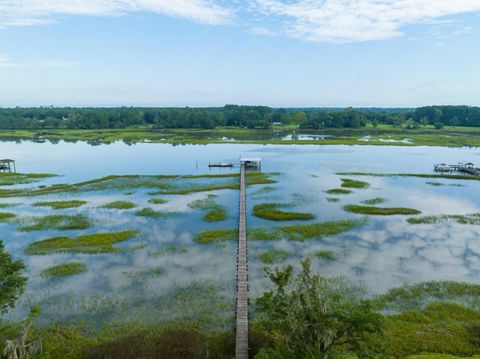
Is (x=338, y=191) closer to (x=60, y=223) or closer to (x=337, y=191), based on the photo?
(x=337, y=191)

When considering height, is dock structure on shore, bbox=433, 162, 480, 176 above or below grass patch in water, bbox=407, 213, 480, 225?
above

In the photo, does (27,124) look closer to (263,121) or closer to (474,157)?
(263,121)

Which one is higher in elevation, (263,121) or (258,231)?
(263,121)

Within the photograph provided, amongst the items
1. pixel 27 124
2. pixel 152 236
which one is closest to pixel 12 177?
pixel 152 236

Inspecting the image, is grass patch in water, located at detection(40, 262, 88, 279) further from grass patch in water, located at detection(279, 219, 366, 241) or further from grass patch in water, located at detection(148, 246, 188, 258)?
grass patch in water, located at detection(279, 219, 366, 241)

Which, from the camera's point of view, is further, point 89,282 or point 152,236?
point 152,236

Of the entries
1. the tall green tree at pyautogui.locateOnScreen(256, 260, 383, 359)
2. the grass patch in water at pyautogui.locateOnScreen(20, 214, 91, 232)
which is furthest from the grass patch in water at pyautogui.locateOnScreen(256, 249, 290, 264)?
the grass patch in water at pyautogui.locateOnScreen(20, 214, 91, 232)

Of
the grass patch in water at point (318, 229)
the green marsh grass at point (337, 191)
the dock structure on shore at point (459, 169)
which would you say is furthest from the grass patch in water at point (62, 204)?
the dock structure on shore at point (459, 169)
